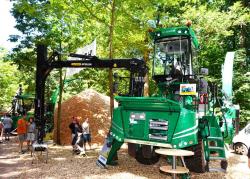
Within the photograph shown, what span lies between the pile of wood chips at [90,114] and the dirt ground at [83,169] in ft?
14.5

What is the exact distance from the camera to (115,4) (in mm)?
14656

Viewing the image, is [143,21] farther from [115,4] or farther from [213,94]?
[213,94]

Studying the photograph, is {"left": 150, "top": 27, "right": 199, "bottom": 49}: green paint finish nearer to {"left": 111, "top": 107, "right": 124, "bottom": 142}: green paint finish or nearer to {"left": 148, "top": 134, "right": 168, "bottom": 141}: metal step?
{"left": 111, "top": 107, "right": 124, "bottom": 142}: green paint finish

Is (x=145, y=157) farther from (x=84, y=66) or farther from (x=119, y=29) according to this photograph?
(x=119, y=29)

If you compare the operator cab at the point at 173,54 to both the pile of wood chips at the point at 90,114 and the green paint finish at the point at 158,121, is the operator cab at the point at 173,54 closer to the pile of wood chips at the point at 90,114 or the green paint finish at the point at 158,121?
the green paint finish at the point at 158,121

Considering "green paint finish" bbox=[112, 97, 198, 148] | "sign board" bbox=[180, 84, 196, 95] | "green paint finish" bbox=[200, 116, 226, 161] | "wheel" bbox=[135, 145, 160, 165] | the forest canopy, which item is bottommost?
"wheel" bbox=[135, 145, 160, 165]

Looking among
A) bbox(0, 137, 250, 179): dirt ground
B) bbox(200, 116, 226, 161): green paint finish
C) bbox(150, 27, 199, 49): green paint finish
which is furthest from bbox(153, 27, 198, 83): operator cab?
bbox(0, 137, 250, 179): dirt ground

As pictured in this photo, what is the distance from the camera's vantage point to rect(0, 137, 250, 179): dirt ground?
9.96 m

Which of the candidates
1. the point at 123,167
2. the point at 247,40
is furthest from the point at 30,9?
the point at 247,40

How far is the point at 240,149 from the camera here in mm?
15648

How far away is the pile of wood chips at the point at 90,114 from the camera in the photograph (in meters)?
18.4

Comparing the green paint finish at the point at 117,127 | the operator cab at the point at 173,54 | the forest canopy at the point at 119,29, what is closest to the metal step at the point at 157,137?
the green paint finish at the point at 117,127

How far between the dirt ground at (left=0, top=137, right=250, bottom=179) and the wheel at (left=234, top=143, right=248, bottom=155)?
66.2 inches

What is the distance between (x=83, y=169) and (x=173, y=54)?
5270 mm
